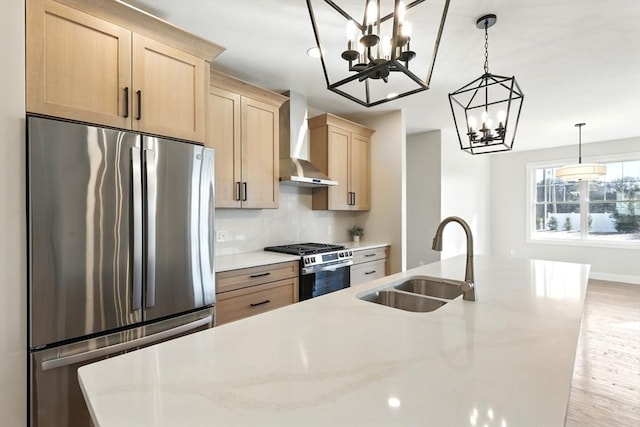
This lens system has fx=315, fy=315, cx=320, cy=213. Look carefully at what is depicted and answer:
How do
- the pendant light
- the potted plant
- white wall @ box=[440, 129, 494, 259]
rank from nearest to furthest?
the potted plant, the pendant light, white wall @ box=[440, 129, 494, 259]

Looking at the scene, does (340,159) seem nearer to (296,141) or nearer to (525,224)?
(296,141)

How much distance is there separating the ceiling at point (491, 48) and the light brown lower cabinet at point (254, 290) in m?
1.77

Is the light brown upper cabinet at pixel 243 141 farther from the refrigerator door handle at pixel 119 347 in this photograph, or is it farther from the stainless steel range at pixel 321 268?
the refrigerator door handle at pixel 119 347

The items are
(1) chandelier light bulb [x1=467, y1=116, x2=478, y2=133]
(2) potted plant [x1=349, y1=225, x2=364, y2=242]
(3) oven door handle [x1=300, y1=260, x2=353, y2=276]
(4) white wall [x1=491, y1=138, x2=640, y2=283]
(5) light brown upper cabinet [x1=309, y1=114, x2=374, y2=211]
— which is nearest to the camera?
(1) chandelier light bulb [x1=467, y1=116, x2=478, y2=133]

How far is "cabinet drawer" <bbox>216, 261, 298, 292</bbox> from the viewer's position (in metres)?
2.32

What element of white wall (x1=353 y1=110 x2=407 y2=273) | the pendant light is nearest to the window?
the pendant light

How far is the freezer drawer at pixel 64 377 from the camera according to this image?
1.46 metres

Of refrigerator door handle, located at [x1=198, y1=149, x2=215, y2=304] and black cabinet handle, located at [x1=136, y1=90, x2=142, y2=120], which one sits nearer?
black cabinet handle, located at [x1=136, y1=90, x2=142, y2=120]

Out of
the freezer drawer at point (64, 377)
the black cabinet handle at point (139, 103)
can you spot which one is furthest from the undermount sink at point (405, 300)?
the black cabinet handle at point (139, 103)

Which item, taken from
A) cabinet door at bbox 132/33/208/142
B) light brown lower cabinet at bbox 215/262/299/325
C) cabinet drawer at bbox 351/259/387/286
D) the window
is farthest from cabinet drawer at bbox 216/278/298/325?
the window

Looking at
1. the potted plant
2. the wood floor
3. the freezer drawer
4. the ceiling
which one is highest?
the ceiling

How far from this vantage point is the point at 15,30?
143 cm

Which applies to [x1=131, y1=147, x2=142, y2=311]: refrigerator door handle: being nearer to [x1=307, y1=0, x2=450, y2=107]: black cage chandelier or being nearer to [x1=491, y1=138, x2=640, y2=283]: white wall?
[x1=307, y1=0, x2=450, y2=107]: black cage chandelier

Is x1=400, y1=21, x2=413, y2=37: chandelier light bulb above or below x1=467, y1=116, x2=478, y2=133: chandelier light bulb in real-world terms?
above
